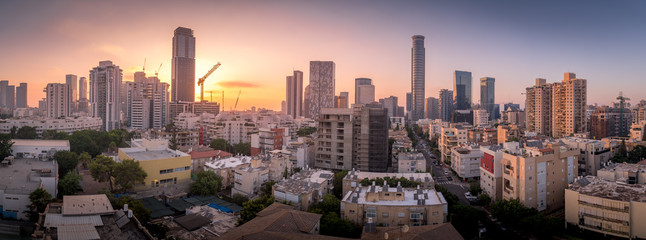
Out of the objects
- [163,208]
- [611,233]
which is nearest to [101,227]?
[163,208]

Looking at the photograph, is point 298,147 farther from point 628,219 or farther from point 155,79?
point 155,79

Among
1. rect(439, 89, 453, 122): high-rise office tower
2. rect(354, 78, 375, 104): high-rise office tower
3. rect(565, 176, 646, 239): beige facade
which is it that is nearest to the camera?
rect(565, 176, 646, 239): beige facade

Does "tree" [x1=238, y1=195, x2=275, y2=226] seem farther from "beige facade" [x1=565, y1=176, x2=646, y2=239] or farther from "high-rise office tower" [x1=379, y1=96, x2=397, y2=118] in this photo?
"high-rise office tower" [x1=379, y1=96, x2=397, y2=118]

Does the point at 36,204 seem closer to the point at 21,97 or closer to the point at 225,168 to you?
the point at 225,168

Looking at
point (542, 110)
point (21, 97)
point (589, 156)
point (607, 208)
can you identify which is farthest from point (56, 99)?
point (542, 110)

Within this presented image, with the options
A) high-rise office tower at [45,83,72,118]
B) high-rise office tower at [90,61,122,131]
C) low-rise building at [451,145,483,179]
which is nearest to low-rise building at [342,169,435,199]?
low-rise building at [451,145,483,179]

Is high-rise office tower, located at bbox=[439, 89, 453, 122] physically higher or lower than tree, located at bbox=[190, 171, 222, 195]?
higher

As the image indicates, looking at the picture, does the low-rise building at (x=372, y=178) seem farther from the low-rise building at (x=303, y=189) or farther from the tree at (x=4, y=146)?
the tree at (x=4, y=146)
